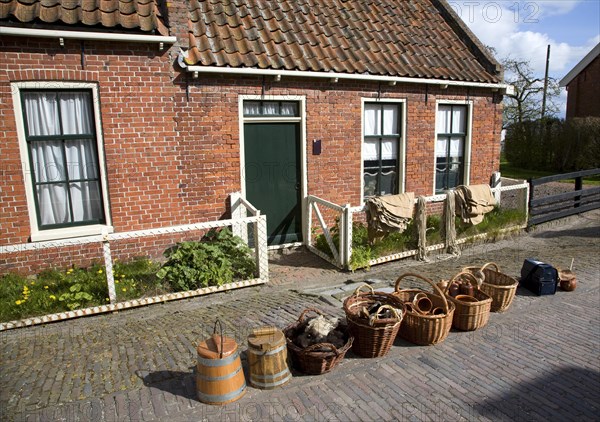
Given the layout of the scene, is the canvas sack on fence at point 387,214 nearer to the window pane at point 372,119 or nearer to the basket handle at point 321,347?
the window pane at point 372,119

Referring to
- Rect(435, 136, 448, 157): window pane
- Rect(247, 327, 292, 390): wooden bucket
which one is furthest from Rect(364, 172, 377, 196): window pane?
Rect(247, 327, 292, 390): wooden bucket

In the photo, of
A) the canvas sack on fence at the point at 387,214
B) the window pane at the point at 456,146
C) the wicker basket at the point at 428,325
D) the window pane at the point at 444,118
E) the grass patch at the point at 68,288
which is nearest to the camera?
the wicker basket at the point at 428,325

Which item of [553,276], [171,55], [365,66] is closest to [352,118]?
[365,66]

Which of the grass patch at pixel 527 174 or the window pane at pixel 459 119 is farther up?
the window pane at pixel 459 119

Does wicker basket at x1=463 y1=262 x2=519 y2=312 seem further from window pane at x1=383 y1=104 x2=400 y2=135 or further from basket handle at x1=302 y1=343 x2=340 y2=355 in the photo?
window pane at x1=383 y1=104 x2=400 y2=135

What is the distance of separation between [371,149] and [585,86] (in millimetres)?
20821

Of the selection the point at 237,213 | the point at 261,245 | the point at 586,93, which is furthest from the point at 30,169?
the point at 586,93

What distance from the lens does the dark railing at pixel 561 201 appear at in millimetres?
10148

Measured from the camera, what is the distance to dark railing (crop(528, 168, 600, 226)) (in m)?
10.1

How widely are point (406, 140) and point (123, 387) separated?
732cm

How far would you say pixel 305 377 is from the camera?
4.36m

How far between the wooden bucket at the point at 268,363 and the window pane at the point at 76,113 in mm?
4557

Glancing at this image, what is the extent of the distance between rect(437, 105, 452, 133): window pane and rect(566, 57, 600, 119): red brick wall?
1751cm

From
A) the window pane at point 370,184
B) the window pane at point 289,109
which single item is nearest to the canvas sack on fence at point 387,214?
the window pane at point 370,184
